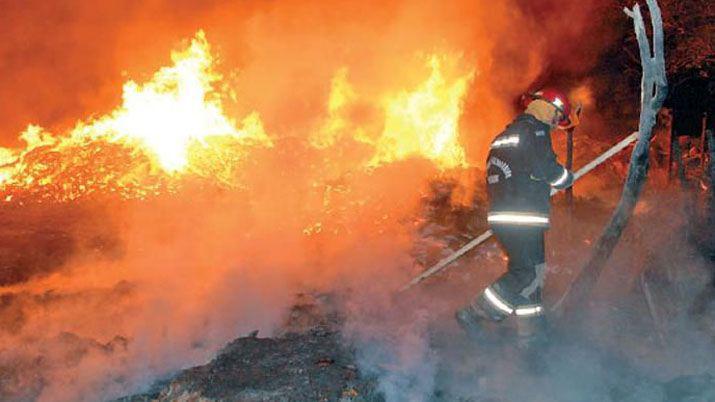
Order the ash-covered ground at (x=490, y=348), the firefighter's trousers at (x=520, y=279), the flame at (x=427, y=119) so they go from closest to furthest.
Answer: the ash-covered ground at (x=490, y=348), the firefighter's trousers at (x=520, y=279), the flame at (x=427, y=119)

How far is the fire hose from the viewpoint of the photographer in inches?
181

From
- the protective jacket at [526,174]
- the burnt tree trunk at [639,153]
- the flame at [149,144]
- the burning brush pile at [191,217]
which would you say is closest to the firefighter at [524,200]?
the protective jacket at [526,174]

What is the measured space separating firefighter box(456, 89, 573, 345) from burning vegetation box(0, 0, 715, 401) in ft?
1.40

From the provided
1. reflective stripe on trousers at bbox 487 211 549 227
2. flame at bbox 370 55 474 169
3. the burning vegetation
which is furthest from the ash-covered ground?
flame at bbox 370 55 474 169

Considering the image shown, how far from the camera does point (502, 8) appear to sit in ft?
31.7

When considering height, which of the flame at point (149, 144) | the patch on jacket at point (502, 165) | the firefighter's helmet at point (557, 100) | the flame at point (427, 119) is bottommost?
the patch on jacket at point (502, 165)

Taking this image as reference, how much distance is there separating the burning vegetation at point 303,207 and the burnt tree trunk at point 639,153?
42 centimetres

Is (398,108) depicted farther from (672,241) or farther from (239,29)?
(672,241)

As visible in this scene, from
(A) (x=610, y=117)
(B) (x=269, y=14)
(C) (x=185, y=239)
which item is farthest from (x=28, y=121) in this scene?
(A) (x=610, y=117)

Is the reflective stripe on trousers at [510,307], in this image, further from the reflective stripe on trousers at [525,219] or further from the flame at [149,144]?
the flame at [149,144]

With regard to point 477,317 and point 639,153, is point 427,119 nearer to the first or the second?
point 639,153

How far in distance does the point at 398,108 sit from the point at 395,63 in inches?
30.6

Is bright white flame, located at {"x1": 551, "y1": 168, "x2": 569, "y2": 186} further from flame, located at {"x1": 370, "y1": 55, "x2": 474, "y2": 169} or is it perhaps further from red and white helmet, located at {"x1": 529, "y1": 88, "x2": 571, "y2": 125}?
flame, located at {"x1": 370, "y1": 55, "x2": 474, "y2": 169}

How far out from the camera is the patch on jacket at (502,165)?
14.2 ft
